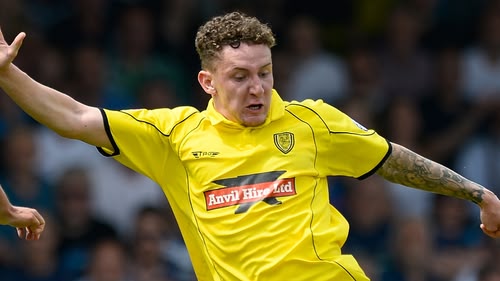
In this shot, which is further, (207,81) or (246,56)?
(207,81)

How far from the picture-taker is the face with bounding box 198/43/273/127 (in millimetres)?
5902

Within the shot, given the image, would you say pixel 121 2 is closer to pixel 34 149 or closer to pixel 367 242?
pixel 34 149

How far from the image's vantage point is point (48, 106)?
5742 millimetres

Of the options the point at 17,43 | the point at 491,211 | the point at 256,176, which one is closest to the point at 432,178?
the point at 491,211

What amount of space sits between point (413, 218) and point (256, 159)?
13.9 ft

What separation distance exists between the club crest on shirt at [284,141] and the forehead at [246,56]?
0.35 metres

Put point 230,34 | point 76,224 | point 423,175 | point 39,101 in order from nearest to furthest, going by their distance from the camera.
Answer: point 39,101, point 230,34, point 423,175, point 76,224

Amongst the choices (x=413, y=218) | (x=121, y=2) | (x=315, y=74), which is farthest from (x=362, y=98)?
(x=121, y=2)

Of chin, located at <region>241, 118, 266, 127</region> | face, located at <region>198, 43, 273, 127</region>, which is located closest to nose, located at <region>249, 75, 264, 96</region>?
face, located at <region>198, 43, 273, 127</region>

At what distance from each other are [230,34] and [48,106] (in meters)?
0.94

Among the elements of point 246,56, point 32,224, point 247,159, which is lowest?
point 32,224

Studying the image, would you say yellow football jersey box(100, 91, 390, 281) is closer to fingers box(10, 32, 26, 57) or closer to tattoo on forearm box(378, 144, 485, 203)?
tattoo on forearm box(378, 144, 485, 203)

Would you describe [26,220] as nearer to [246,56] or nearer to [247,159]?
[247,159]

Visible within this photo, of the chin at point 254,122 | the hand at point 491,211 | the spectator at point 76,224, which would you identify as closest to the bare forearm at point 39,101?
the chin at point 254,122
